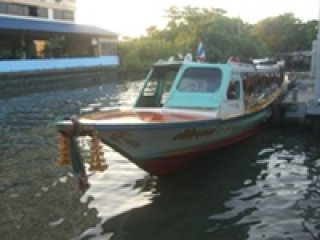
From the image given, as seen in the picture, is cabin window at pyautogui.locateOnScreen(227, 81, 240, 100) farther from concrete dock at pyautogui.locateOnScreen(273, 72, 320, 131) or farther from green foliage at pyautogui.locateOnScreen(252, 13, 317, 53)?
green foliage at pyautogui.locateOnScreen(252, 13, 317, 53)

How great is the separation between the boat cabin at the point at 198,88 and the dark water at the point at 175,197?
1471 millimetres

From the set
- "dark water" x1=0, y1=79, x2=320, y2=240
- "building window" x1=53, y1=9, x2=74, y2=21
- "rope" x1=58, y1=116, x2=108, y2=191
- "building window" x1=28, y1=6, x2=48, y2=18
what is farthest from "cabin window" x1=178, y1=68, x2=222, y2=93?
"building window" x1=53, y1=9, x2=74, y2=21

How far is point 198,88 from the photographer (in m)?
13.1

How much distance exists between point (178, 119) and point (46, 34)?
36892 mm

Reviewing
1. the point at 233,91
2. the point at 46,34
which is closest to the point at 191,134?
the point at 233,91

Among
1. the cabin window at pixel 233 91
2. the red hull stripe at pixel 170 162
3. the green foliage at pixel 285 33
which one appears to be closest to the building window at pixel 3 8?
the green foliage at pixel 285 33

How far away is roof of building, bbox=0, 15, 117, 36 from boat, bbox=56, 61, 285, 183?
27642mm

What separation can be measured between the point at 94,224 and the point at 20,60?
3119 cm

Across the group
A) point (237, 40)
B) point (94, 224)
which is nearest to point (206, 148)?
point (94, 224)

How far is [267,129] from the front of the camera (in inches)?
694

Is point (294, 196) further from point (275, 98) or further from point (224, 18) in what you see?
point (224, 18)

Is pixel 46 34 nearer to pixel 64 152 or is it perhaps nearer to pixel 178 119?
pixel 178 119

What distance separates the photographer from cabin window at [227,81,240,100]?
13.3m

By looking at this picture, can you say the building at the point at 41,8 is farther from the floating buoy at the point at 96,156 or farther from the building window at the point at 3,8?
the floating buoy at the point at 96,156
